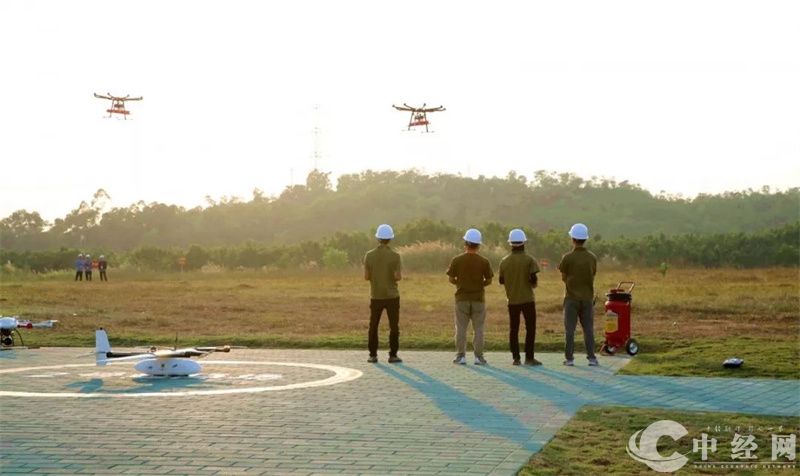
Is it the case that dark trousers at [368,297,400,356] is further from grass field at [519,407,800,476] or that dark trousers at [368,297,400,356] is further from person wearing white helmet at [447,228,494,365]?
grass field at [519,407,800,476]

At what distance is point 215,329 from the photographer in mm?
25891

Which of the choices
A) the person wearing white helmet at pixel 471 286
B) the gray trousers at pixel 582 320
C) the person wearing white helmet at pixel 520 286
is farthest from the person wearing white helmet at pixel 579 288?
the person wearing white helmet at pixel 471 286

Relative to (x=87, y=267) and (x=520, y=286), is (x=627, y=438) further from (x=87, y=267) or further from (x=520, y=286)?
(x=87, y=267)

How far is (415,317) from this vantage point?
29.2 m

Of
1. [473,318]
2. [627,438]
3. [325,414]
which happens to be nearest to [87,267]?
[473,318]

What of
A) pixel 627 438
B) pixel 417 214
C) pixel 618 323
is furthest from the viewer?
pixel 417 214

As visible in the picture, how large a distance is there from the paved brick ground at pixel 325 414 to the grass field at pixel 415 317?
2323 millimetres

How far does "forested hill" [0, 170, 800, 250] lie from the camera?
138 meters

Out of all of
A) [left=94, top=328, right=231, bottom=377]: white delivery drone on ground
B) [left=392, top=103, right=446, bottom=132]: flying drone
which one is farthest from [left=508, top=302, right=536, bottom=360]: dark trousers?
[left=392, top=103, right=446, bottom=132]: flying drone

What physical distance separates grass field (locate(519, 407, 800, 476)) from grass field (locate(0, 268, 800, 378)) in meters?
4.07

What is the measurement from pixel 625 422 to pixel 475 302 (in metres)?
5.96

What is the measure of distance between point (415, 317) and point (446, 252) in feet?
113

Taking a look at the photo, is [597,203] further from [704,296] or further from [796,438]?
[796,438]

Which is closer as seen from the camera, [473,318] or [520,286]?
[520,286]
